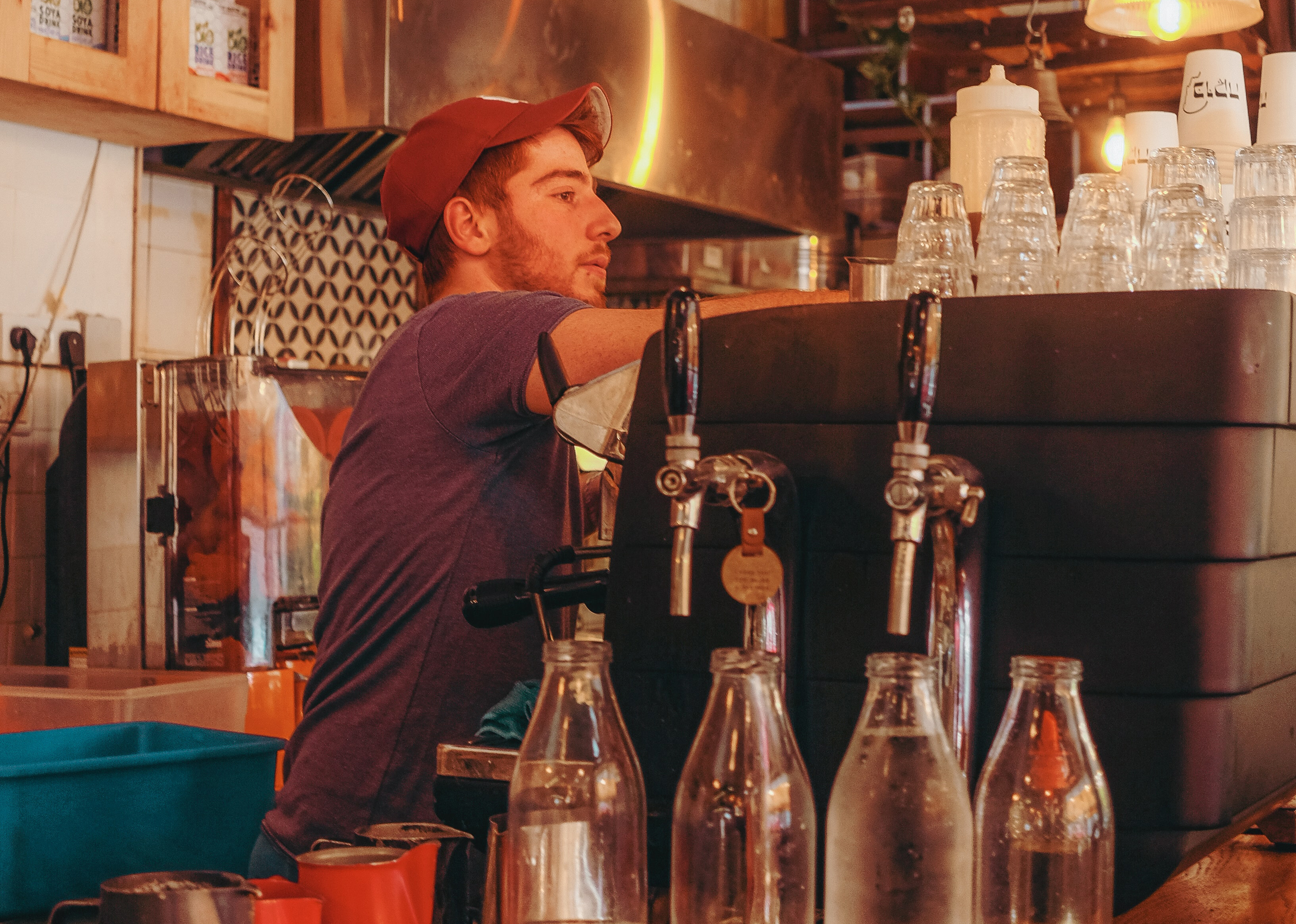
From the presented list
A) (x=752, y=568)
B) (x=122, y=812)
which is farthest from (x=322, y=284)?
(x=752, y=568)

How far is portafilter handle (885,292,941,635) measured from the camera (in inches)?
31.6

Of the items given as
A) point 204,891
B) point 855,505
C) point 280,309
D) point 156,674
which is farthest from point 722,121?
point 204,891

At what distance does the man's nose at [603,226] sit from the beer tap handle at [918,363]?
1.04m

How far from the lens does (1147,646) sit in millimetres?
904

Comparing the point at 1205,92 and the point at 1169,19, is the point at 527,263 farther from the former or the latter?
the point at 1169,19

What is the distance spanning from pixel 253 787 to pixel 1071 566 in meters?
0.91

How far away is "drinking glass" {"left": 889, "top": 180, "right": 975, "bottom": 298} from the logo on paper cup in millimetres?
382

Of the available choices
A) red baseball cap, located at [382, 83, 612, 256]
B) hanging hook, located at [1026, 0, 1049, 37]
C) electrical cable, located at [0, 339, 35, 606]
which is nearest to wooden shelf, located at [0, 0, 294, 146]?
electrical cable, located at [0, 339, 35, 606]

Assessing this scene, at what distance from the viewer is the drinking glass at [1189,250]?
3.45 ft

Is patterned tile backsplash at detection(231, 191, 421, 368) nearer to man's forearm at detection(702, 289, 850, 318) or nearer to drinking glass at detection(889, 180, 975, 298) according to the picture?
man's forearm at detection(702, 289, 850, 318)

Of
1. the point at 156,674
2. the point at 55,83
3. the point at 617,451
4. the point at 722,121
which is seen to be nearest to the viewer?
the point at 617,451

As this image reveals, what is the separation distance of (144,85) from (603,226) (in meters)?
1.21

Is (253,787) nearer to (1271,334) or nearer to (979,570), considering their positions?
(979,570)

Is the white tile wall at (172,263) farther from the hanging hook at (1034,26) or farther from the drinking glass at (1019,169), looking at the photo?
the drinking glass at (1019,169)
